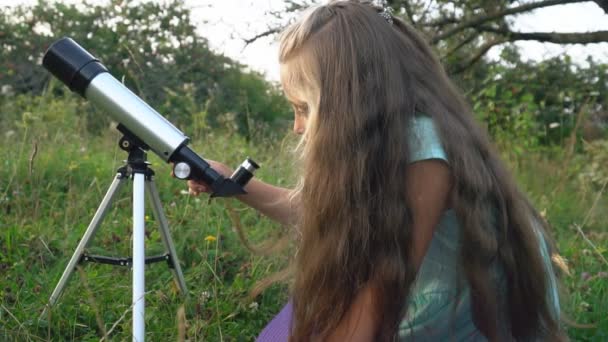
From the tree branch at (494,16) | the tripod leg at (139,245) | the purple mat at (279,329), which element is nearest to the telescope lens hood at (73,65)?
the tripod leg at (139,245)

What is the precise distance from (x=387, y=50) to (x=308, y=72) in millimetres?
182

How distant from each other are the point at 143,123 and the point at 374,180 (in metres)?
0.69

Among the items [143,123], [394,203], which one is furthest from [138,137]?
[394,203]

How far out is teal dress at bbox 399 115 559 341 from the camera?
165 cm

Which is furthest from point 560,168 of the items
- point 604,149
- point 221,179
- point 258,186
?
point 221,179

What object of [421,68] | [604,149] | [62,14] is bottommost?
[604,149]

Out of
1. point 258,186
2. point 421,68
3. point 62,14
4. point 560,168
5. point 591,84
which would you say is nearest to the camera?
point 421,68

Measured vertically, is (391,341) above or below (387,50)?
below

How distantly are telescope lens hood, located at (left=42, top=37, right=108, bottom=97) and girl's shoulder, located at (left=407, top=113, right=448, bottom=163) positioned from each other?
0.91 m

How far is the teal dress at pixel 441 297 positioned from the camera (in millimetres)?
1648

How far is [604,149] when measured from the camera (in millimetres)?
4863

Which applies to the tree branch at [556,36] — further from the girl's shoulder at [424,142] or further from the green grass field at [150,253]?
the girl's shoulder at [424,142]

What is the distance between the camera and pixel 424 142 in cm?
158

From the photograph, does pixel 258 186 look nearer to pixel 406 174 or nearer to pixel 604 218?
pixel 406 174
